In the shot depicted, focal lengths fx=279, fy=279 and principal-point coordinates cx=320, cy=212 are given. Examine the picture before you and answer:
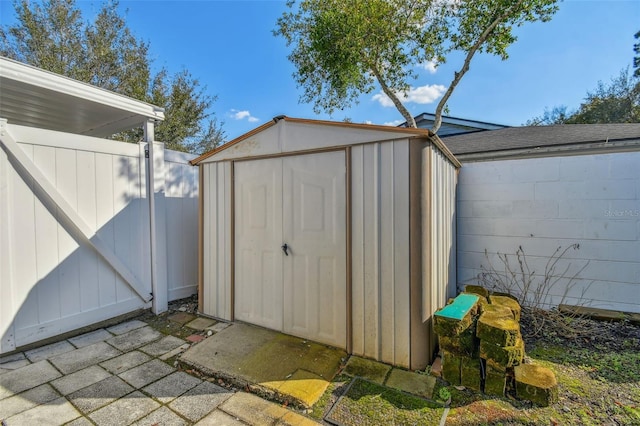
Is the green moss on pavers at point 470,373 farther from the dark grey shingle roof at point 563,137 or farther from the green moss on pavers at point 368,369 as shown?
the dark grey shingle roof at point 563,137

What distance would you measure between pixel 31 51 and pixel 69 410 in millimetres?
10462

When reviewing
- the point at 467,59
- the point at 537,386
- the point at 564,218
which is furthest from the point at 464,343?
the point at 467,59

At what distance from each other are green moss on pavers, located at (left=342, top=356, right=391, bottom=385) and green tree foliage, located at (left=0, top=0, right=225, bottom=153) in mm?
9878

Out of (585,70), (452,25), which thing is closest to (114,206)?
(452,25)

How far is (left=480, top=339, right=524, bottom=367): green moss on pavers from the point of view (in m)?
1.99

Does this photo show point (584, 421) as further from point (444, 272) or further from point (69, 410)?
point (69, 410)

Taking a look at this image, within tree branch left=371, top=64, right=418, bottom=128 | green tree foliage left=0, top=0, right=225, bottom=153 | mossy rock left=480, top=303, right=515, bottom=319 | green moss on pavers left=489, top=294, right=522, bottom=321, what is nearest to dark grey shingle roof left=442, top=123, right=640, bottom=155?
green moss on pavers left=489, top=294, right=522, bottom=321

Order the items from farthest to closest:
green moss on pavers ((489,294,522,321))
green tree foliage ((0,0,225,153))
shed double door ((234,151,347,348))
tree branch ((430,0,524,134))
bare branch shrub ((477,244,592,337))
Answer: green tree foliage ((0,0,225,153)) → tree branch ((430,0,524,134)) → bare branch shrub ((477,244,592,337)) → shed double door ((234,151,347,348)) → green moss on pavers ((489,294,522,321))

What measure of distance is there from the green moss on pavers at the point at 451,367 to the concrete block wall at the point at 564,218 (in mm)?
2055

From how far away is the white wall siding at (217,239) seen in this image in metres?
3.40

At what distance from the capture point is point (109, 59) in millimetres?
8672

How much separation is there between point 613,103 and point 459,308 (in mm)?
20156

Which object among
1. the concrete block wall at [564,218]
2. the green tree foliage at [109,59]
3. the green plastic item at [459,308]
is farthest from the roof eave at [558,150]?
the green tree foliage at [109,59]

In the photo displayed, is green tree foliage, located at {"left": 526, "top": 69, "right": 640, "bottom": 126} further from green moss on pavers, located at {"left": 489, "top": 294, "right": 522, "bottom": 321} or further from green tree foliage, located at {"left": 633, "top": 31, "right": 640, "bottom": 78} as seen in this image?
green moss on pavers, located at {"left": 489, "top": 294, "right": 522, "bottom": 321}
